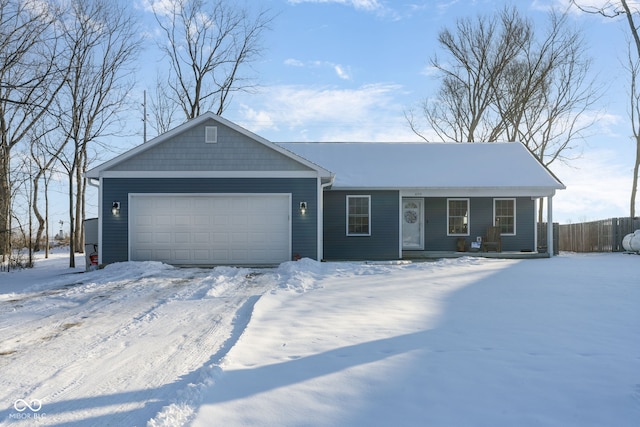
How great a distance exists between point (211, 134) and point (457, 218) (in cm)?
888

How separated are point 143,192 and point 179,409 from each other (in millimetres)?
11066

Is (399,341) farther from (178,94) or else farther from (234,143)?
(178,94)

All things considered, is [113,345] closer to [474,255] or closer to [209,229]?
[209,229]

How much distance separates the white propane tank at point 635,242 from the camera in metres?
17.0

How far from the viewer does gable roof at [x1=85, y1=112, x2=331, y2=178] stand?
13141 millimetres

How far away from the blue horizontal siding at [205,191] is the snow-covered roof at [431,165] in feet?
7.36

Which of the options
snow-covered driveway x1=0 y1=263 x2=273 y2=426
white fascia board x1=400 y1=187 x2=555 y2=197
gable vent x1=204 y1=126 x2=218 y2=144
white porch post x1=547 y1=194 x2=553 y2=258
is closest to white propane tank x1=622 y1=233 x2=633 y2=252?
white porch post x1=547 y1=194 x2=553 y2=258

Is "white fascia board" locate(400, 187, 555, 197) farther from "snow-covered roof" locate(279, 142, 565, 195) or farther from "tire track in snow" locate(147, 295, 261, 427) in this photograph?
"tire track in snow" locate(147, 295, 261, 427)

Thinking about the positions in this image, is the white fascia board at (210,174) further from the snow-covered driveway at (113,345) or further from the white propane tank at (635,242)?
the white propane tank at (635,242)

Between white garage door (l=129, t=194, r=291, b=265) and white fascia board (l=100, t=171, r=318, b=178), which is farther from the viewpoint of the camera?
white garage door (l=129, t=194, r=291, b=265)

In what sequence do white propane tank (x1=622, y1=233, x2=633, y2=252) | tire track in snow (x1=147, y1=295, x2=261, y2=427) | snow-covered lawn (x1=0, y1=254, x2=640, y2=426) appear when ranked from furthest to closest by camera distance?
white propane tank (x1=622, y1=233, x2=633, y2=252)
snow-covered lawn (x1=0, y1=254, x2=640, y2=426)
tire track in snow (x1=147, y1=295, x2=261, y2=427)

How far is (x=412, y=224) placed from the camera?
1684 centimetres

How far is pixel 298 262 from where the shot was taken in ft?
41.3

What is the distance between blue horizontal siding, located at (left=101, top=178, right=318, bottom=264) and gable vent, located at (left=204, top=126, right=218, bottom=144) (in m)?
1.10
